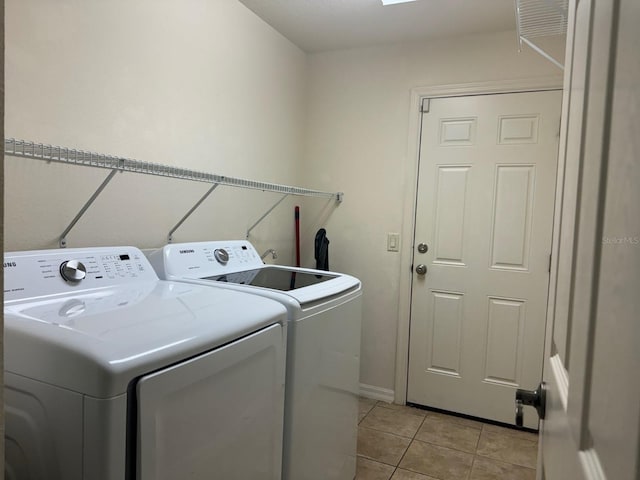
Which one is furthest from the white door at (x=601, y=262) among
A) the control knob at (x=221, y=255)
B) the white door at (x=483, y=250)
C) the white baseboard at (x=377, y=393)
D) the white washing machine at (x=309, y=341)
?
the white baseboard at (x=377, y=393)

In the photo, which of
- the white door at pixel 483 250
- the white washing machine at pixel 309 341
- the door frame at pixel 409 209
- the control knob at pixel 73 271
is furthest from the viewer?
the door frame at pixel 409 209

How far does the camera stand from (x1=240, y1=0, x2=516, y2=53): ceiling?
Result: 2.31m

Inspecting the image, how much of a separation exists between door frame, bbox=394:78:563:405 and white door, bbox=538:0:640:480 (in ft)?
6.87

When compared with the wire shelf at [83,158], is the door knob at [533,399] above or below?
below

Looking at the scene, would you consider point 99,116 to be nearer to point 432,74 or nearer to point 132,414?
point 132,414

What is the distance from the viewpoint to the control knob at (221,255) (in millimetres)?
1937

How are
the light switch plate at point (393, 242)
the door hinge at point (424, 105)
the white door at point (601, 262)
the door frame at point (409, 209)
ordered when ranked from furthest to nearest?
the light switch plate at point (393, 242) → the door hinge at point (424, 105) → the door frame at point (409, 209) → the white door at point (601, 262)

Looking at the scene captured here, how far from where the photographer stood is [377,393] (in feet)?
9.80

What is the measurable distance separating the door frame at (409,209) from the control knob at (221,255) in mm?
1346

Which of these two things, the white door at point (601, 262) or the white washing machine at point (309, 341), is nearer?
the white door at point (601, 262)

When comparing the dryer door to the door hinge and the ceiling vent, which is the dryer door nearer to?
the ceiling vent

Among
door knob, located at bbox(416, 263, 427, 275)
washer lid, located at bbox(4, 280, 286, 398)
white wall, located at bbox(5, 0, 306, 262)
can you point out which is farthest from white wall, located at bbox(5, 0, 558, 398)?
washer lid, located at bbox(4, 280, 286, 398)

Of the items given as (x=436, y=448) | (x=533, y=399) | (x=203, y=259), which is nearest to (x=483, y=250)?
(x=436, y=448)

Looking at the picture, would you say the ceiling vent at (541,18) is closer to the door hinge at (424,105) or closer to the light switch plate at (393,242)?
the door hinge at (424,105)
